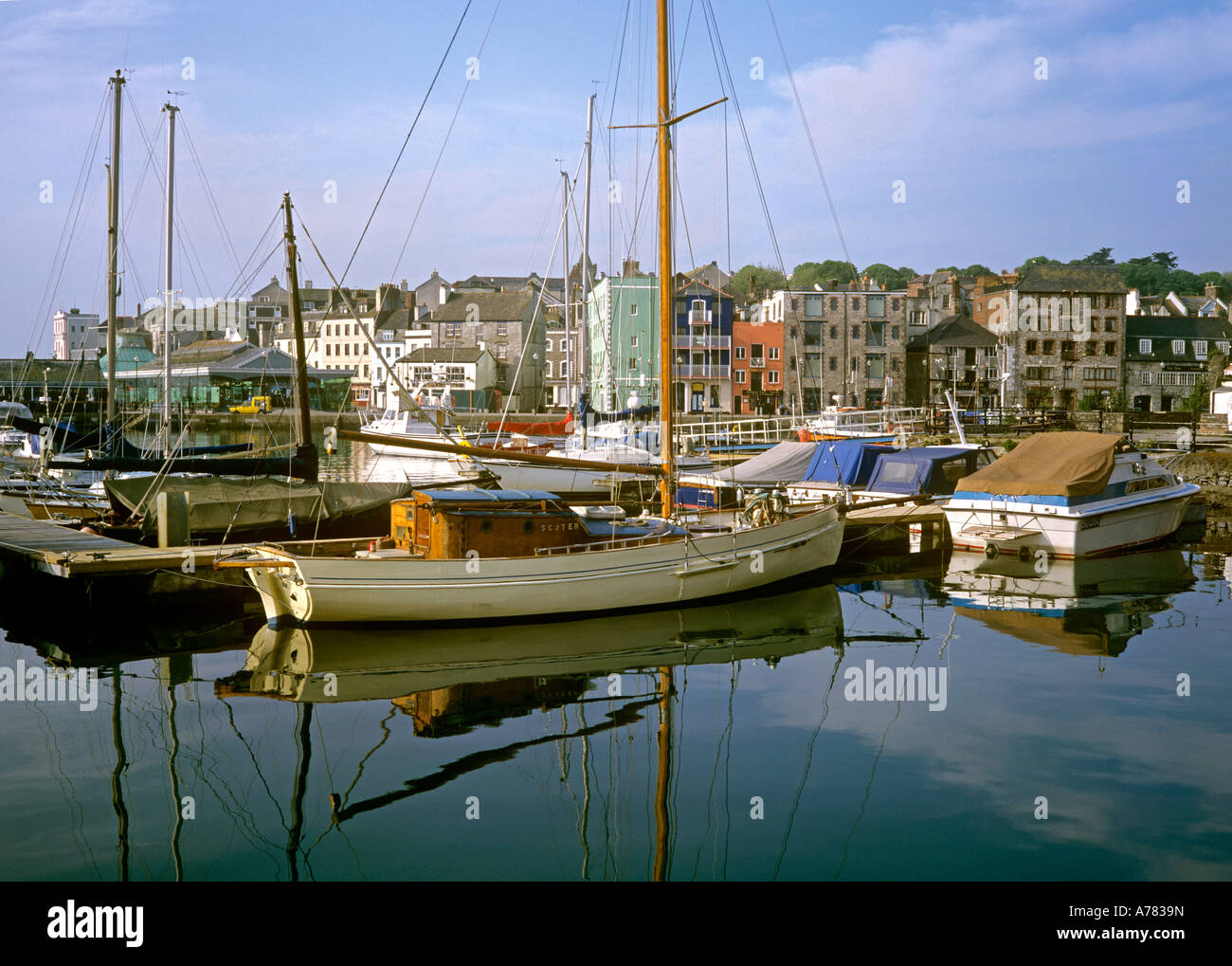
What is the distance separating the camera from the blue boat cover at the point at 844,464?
29.4 meters

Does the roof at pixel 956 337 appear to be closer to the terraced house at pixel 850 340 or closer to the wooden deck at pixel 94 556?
the terraced house at pixel 850 340

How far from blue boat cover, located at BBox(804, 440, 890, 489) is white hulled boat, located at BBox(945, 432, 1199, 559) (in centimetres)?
341

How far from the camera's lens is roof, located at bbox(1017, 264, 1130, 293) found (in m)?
79.8

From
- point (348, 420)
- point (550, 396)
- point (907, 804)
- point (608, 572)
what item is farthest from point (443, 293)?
point (907, 804)

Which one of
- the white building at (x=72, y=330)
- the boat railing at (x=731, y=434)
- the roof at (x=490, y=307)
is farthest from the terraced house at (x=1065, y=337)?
the white building at (x=72, y=330)

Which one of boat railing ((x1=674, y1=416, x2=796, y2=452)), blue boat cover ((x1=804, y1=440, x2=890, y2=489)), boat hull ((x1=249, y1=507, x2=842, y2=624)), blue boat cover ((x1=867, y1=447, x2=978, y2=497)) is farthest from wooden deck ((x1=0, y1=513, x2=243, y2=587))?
blue boat cover ((x1=867, y1=447, x2=978, y2=497))

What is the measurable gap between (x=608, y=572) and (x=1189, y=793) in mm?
9637

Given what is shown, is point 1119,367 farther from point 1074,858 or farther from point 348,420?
point 1074,858

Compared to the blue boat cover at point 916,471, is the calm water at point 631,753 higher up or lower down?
lower down

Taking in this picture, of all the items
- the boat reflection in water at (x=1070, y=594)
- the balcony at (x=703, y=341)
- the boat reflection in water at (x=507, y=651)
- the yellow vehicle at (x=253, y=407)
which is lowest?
the boat reflection in water at (x=1070, y=594)

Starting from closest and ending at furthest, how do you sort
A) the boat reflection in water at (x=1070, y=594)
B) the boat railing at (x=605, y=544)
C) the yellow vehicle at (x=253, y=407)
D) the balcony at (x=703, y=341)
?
the boat railing at (x=605, y=544) → the boat reflection in water at (x=1070, y=594) → the balcony at (x=703, y=341) → the yellow vehicle at (x=253, y=407)

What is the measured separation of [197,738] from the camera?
1222cm

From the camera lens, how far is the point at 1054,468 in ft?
84.1

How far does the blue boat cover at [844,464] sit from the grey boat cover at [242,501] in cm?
1262
